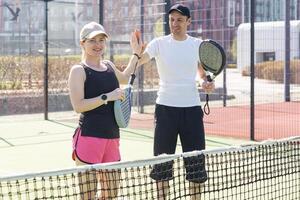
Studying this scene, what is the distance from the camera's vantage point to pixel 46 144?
9.62 metres

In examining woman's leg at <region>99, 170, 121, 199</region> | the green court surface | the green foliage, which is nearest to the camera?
woman's leg at <region>99, 170, 121, 199</region>

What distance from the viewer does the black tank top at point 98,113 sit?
13.4 ft

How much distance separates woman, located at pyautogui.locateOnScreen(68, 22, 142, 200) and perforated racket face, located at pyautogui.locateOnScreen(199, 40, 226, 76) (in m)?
0.96

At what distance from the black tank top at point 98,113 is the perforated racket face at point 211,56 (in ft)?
3.25

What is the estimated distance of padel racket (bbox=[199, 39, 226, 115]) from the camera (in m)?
4.84

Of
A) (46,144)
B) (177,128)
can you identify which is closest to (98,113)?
(177,128)

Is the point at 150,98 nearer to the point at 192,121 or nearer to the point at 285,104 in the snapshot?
the point at 285,104

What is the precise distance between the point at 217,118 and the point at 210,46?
29.1ft

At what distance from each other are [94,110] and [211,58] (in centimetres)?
123

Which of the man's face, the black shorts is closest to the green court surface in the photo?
the black shorts

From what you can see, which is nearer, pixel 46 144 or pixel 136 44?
pixel 136 44

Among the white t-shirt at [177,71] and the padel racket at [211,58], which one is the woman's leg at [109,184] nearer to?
the white t-shirt at [177,71]

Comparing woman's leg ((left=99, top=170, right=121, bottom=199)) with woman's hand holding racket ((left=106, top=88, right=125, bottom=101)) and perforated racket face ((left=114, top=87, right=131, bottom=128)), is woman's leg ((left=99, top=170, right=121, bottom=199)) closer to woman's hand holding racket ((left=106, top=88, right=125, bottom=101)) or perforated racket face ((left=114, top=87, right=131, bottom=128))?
perforated racket face ((left=114, top=87, right=131, bottom=128))

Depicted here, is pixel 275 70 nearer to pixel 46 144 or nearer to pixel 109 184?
pixel 46 144
